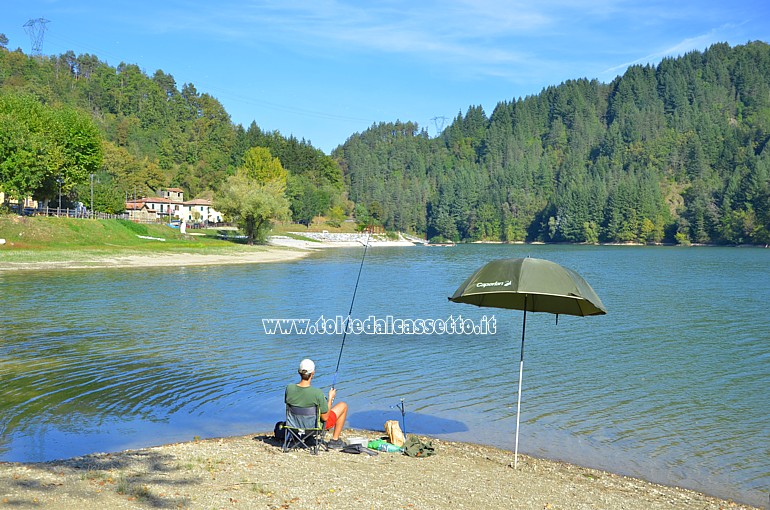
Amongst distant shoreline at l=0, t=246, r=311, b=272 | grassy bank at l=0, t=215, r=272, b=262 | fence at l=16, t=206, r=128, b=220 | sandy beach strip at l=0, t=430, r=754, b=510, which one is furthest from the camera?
fence at l=16, t=206, r=128, b=220

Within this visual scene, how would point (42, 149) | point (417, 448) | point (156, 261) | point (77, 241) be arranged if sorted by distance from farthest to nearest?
point (42, 149)
point (77, 241)
point (156, 261)
point (417, 448)

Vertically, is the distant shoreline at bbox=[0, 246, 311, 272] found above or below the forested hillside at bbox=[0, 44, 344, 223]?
below

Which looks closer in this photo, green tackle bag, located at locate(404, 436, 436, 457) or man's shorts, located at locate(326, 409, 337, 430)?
green tackle bag, located at locate(404, 436, 436, 457)

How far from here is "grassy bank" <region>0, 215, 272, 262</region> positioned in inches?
2181

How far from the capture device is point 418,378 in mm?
17719

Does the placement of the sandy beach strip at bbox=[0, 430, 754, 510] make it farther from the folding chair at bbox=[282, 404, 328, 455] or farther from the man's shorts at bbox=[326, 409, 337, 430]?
the man's shorts at bbox=[326, 409, 337, 430]

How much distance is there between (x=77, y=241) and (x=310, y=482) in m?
60.7

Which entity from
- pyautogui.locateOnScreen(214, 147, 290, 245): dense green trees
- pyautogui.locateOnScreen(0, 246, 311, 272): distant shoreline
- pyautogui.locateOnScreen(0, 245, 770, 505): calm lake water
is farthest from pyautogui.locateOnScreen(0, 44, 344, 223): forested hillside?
pyautogui.locateOnScreen(0, 245, 770, 505): calm lake water

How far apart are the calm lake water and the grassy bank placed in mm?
21580

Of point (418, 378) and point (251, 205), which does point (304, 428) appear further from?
point (251, 205)

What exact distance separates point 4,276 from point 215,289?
1268cm

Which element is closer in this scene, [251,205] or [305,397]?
[305,397]

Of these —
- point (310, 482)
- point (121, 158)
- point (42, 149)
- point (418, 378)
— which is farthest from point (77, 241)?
point (121, 158)

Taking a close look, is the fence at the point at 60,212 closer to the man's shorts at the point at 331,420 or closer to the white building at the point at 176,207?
the white building at the point at 176,207
